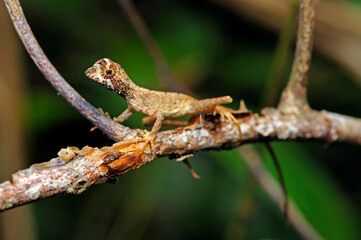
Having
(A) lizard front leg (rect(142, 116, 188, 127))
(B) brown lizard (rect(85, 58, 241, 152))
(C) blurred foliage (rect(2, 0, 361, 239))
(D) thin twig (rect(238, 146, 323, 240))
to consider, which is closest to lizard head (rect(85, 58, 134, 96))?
(B) brown lizard (rect(85, 58, 241, 152))

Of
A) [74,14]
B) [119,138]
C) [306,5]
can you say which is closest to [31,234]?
[119,138]

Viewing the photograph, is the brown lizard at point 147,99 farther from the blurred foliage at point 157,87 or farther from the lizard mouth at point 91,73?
the blurred foliage at point 157,87

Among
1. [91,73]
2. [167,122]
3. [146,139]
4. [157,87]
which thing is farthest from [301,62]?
[157,87]

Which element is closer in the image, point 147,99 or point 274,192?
point 147,99

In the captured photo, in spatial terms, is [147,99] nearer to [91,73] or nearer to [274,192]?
[91,73]

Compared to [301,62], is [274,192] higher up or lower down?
lower down

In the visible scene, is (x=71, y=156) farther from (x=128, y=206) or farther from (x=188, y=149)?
(x=128, y=206)

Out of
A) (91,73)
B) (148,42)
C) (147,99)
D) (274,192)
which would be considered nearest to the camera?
(91,73)

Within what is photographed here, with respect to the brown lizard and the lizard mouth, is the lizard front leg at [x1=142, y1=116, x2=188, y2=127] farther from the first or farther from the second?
the lizard mouth
